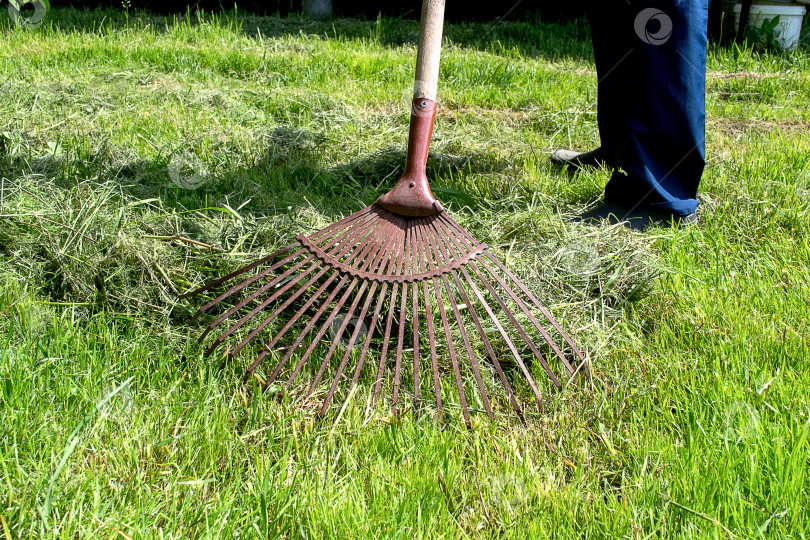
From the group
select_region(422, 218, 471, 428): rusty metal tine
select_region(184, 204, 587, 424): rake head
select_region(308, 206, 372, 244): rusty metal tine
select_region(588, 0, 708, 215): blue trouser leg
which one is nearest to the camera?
select_region(422, 218, 471, 428): rusty metal tine

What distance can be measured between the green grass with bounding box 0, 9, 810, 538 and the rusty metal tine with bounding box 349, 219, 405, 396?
0.29 ft

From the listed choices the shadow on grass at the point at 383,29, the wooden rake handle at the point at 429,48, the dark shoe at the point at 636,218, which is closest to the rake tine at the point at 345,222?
the wooden rake handle at the point at 429,48

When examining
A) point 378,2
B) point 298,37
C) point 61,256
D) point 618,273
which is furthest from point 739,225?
point 378,2

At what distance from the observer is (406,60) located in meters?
4.44

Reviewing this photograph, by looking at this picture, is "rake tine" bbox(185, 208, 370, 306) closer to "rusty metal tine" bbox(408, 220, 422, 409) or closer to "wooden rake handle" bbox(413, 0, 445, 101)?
"rusty metal tine" bbox(408, 220, 422, 409)

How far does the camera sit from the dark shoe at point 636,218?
2324 millimetres

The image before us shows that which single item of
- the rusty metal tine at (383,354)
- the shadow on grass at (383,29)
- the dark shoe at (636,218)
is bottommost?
the rusty metal tine at (383,354)

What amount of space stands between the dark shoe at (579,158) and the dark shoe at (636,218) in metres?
0.49

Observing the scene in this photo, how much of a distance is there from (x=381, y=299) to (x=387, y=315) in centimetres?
11

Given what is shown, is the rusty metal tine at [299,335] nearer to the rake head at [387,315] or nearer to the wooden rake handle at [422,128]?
the rake head at [387,315]

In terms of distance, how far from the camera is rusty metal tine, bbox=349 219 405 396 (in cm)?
162

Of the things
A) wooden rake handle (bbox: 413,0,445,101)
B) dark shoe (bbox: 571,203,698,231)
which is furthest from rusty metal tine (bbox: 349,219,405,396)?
dark shoe (bbox: 571,203,698,231)

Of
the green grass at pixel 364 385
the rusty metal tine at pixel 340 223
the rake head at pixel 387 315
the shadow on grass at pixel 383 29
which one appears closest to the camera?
the green grass at pixel 364 385

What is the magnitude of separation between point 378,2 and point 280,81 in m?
3.57
